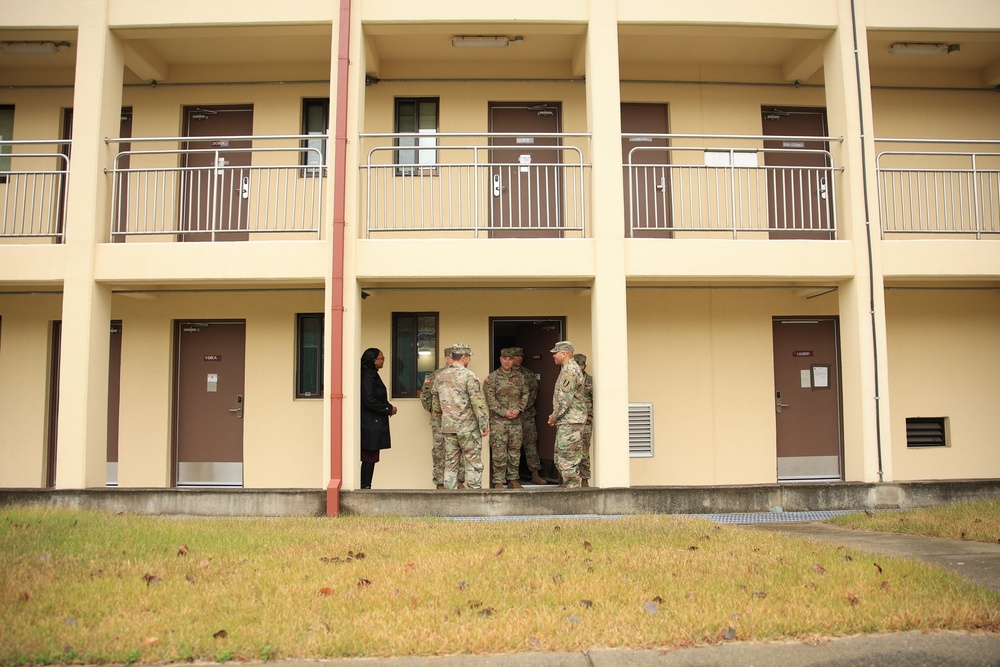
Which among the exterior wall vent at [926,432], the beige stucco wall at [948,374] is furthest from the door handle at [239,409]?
the exterior wall vent at [926,432]

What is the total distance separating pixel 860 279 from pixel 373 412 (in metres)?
6.26

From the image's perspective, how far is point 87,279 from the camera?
9398 mm

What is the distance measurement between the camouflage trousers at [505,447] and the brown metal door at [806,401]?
12.5 ft

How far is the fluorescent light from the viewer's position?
10172mm

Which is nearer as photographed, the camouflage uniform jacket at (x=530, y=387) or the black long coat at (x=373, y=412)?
the black long coat at (x=373, y=412)

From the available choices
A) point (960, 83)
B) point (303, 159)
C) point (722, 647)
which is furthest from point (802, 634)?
point (960, 83)

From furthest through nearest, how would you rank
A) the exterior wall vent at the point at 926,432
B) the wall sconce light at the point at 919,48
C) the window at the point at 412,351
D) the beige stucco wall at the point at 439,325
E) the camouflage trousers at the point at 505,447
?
the exterior wall vent at the point at 926,432 < the window at the point at 412,351 < the beige stucco wall at the point at 439,325 < the wall sconce light at the point at 919,48 < the camouflage trousers at the point at 505,447

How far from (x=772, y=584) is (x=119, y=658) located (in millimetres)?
3990

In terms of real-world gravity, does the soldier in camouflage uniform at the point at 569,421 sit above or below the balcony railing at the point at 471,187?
below

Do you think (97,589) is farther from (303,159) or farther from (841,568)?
(303,159)

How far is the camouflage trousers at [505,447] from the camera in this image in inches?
410

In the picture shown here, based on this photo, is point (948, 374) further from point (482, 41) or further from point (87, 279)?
point (87, 279)

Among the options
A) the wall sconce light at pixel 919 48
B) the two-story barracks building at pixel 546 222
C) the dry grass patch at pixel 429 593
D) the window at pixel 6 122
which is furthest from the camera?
the window at pixel 6 122

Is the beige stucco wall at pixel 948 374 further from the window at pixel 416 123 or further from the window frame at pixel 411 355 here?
the window at pixel 416 123
